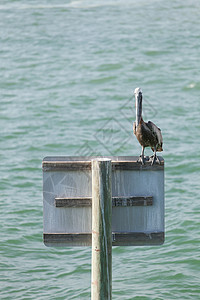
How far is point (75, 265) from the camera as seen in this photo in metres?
10.8

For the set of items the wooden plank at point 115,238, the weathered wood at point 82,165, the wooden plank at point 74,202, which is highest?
the weathered wood at point 82,165

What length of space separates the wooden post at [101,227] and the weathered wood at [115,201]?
97mm

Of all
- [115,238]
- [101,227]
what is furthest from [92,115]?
[101,227]

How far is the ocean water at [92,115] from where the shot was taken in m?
10.5

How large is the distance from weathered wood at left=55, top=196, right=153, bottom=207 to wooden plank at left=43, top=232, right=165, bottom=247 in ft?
0.93

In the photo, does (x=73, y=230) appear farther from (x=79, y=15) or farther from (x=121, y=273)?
(x=79, y=15)

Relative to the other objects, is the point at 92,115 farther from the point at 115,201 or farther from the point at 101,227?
the point at 101,227

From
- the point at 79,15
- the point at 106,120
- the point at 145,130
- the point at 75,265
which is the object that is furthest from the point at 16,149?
the point at 79,15

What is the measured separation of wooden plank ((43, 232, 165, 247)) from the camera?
20.0ft

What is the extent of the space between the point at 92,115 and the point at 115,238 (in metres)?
14.6

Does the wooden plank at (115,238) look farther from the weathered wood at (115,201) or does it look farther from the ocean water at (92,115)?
the ocean water at (92,115)

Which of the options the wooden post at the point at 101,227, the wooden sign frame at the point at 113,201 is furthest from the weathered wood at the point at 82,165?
the wooden post at the point at 101,227

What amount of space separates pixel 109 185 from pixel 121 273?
4.74m

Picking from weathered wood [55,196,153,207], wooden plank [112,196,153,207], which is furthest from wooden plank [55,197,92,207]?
wooden plank [112,196,153,207]
